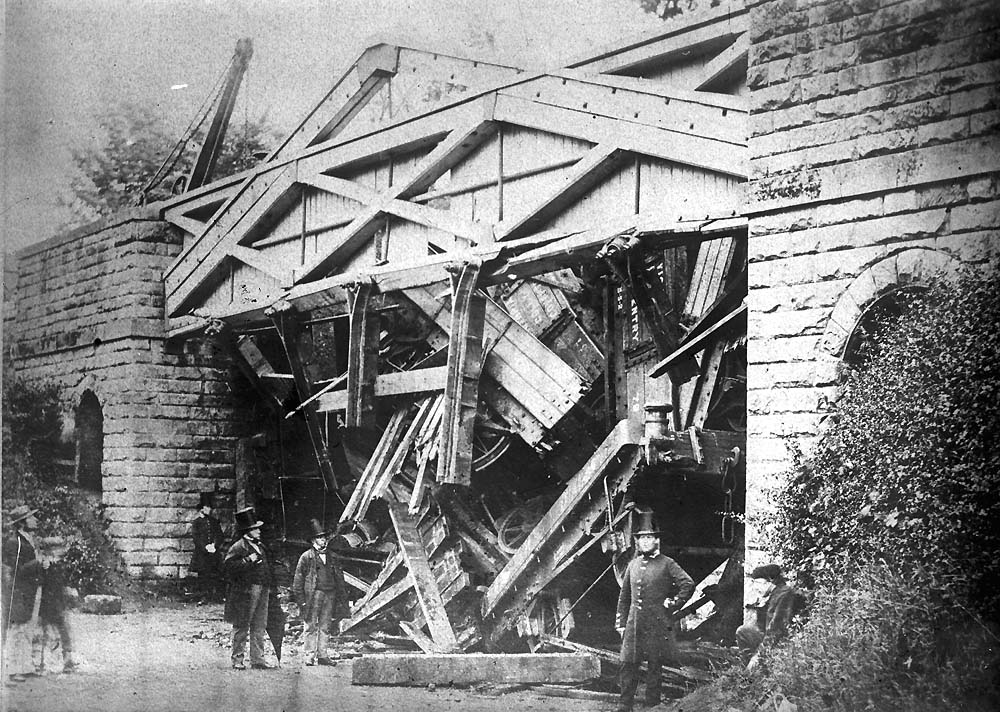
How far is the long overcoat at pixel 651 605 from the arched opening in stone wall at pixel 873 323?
4.51 feet

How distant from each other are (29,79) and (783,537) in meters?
5.37

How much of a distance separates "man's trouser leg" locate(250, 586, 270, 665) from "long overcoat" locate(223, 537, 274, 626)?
1.8 inches

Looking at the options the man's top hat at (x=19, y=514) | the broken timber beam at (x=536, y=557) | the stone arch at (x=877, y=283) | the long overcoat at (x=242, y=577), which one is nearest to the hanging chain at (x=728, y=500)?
the broken timber beam at (x=536, y=557)

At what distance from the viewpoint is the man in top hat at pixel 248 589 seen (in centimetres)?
622

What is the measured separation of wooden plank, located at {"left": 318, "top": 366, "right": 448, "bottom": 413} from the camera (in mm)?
6258

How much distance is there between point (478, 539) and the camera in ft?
20.1

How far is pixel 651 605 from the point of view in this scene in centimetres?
524

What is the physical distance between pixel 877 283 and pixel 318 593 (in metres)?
3.68

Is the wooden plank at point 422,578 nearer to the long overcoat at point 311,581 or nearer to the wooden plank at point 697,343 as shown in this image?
the long overcoat at point 311,581

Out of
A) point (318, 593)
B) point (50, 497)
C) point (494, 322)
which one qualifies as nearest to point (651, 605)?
point (494, 322)

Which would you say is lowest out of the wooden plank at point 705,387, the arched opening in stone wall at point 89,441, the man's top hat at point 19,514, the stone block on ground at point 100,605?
the stone block on ground at point 100,605

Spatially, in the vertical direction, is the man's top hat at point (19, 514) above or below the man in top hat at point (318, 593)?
above

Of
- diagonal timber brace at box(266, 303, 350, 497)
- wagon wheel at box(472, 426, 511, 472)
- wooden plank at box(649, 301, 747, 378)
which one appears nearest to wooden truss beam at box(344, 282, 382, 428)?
diagonal timber brace at box(266, 303, 350, 497)

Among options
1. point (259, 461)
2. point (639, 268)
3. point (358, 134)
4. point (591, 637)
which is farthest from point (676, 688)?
point (358, 134)
